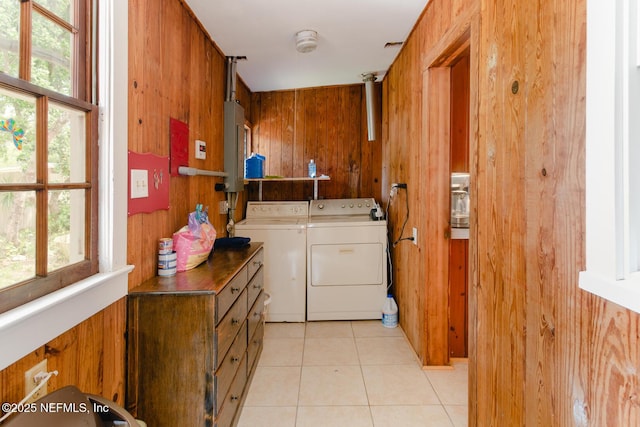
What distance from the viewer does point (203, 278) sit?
1510mm

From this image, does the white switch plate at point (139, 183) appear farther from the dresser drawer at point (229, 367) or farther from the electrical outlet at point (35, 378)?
the dresser drawer at point (229, 367)

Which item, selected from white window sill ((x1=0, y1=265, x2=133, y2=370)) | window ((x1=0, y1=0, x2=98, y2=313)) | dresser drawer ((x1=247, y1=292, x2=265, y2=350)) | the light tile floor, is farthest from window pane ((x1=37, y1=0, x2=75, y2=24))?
the light tile floor

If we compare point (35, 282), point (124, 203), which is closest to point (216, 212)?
point (124, 203)

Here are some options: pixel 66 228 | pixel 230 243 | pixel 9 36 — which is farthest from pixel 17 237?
pixel 230 243

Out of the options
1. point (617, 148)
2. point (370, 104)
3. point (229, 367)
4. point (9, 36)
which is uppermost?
point (370, 104)

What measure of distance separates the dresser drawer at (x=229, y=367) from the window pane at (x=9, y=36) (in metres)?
1.23

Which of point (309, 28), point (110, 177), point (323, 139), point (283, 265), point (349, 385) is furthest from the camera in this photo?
point (323, 139)

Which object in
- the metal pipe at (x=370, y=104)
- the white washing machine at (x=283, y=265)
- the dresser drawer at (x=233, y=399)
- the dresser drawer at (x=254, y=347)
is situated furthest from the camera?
the metal pipe at (x=370, y=104)

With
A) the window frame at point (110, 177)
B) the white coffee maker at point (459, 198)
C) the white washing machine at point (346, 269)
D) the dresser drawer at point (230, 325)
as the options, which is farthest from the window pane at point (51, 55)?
the white coffee maker at point (459, 198)

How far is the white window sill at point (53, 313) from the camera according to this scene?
2.62ft

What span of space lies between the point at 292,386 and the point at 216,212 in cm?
142

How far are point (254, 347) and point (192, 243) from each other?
0.88 m

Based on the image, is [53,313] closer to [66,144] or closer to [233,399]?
[66,144]

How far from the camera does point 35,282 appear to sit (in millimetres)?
938
